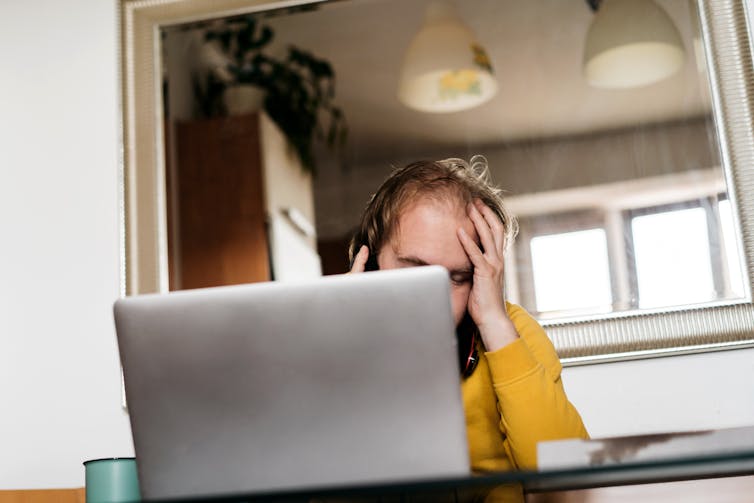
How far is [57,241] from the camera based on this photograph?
203 centimetres

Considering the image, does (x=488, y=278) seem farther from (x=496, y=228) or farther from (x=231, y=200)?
(x=231, y=200)

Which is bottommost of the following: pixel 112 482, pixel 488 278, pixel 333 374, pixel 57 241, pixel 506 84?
pixel 112 482

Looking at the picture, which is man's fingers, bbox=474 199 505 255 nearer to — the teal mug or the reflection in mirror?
the reflection in mirror

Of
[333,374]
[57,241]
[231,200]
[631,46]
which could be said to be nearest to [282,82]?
[231,200]

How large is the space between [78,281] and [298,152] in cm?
61

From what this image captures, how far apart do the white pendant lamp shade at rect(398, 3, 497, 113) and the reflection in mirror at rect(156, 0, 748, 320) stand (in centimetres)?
2

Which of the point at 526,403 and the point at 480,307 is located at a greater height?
the point at 480,307

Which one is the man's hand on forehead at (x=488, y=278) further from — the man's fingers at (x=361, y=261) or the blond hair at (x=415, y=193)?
the man's fingers at (x=361, y=261)

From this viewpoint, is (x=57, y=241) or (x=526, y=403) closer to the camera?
(x=526, y=403)

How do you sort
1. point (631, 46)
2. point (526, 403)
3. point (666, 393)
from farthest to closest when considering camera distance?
point (631, 46) < point (666, 393) < point (526, 403)

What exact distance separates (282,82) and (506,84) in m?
0.52

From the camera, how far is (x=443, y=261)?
1.27 metres

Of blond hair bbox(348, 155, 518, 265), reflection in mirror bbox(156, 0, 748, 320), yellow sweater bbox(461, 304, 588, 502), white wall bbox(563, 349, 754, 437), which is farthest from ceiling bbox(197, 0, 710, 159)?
yellow sweater bbox(461, 304, 588, 502)

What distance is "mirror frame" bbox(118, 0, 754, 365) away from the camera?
1.69 meters
